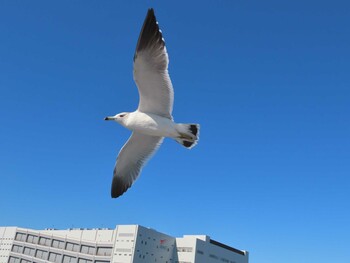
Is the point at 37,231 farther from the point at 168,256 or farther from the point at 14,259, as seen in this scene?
the point at 168,256

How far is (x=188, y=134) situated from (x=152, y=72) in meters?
1.94

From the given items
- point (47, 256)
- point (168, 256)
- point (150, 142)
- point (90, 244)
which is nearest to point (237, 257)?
point (168, 256)

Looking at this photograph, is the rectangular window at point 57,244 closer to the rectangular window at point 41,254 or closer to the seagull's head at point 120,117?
the rectangular window at point 41,254

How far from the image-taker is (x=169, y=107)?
10.5 metres

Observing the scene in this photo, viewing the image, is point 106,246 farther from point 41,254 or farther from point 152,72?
point 152,72

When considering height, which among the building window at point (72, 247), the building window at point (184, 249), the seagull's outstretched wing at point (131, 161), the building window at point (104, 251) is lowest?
the seagull's outstretched wing at point (131, 161)

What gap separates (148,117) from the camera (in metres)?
Result: 10.4

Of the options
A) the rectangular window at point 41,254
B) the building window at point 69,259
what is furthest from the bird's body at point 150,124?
the rectangular window at point 41,254

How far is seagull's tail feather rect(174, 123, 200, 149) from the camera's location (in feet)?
34.0

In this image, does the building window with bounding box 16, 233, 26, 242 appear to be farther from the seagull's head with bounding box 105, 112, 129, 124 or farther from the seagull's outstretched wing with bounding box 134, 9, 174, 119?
the seagull's outstretched wing with bounding box 134, 9, 174, 119

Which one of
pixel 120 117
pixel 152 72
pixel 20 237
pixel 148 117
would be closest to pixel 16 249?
pixel 20 237

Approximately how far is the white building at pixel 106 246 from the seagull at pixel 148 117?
53.1 m

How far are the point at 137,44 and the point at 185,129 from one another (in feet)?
8.32

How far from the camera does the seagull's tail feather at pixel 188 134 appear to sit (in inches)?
408
